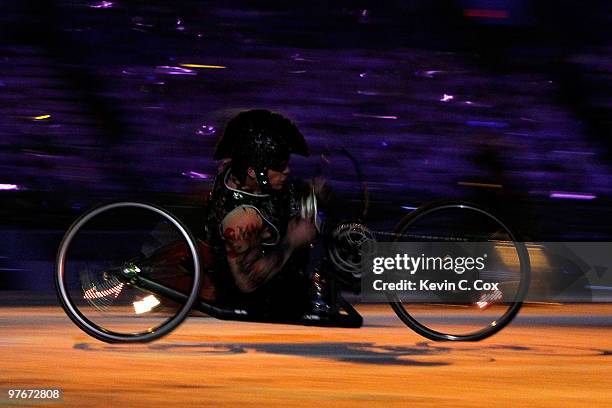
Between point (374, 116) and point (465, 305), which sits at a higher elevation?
point (374, 116)

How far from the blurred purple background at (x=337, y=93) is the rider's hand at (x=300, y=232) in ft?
14.5

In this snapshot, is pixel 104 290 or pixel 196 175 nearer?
pixel 104 290

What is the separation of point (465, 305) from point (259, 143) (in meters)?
1.57

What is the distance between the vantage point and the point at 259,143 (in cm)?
695

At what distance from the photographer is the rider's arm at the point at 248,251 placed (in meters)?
6.97

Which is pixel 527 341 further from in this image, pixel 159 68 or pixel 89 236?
pixel 159 68

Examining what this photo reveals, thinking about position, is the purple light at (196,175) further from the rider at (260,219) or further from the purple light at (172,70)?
the rider at (260,219)

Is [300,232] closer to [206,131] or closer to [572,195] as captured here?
[206,131]

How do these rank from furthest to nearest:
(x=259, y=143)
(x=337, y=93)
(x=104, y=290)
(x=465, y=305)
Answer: (x=337, y=93) → (x=465, y=305) → (x=104, y=290) → (x=259, y=143)

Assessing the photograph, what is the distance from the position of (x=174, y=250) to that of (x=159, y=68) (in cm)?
479

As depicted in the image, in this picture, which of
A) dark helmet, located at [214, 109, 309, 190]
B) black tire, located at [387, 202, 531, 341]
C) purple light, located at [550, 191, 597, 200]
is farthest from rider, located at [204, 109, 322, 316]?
purple light, located at [550, 191, 597, 200]

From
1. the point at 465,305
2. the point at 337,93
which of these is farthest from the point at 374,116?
the point at 465,305

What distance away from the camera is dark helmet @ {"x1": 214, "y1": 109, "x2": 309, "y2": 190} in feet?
22.8

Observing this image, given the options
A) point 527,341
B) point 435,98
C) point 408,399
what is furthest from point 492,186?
point 408,399
